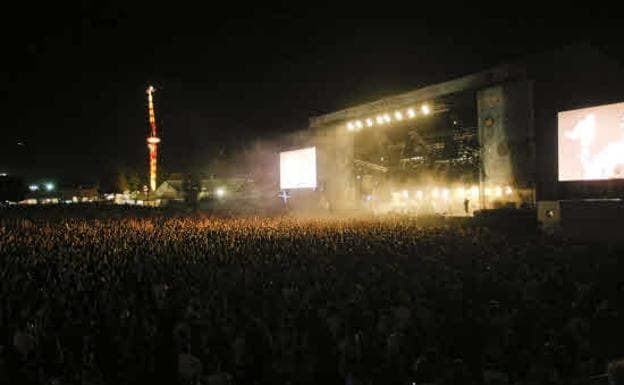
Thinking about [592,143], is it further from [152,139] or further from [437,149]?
[152,139]

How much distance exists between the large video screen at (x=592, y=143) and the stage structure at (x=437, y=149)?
6.45 ft

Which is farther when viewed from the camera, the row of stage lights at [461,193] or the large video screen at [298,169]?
the large video screen at [298,169]

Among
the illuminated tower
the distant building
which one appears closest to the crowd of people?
the distant building

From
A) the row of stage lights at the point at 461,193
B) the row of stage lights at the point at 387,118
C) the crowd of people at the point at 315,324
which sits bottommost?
the crowd of people at the point at 315,324

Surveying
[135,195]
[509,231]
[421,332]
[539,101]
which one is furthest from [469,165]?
[135,195]

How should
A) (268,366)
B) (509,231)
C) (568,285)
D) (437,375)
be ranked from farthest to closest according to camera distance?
(509,231)
(568,285)
(268,366)
(437,375)

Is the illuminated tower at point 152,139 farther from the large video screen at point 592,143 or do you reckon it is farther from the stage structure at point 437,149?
the large video screen at point 592,143

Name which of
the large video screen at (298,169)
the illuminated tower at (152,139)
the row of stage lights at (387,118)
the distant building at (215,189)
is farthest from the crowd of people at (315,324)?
the illuminated tower at (152,139)

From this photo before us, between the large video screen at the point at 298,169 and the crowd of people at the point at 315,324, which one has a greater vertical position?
the large video screen at the point at 298,169

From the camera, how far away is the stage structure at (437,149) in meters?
18.6

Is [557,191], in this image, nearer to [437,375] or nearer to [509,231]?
[509,231]

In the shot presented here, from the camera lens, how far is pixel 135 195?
65.3m

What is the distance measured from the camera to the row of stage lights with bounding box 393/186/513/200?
19181 mm

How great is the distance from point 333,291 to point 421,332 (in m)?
1.38
